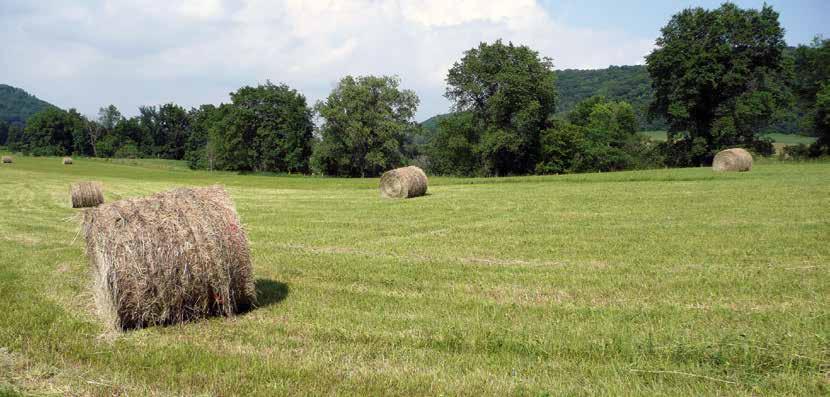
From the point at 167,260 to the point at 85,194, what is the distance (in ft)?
70.1

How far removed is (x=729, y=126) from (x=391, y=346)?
183 feet

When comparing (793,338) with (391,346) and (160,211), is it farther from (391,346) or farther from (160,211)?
(160,211)

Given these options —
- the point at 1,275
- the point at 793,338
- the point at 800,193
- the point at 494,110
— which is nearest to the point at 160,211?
the point at 1,275

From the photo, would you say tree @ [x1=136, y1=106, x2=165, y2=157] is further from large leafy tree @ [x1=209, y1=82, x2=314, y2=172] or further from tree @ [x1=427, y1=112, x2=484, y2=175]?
tree @ [x1=427, y1=112, x2=484, y2=175]

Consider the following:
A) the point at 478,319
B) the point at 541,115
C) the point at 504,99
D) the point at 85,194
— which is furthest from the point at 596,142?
the point at 478,319

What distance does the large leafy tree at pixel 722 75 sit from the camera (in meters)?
53.4

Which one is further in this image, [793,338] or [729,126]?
[729,126]

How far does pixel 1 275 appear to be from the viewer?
10180 millimetres

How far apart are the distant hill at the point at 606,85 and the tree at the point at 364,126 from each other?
2367cm

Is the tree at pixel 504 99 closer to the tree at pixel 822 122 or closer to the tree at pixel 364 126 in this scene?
the tree at pixel 364 126

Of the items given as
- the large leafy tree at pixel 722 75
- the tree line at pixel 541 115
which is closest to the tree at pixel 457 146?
the tree line at pixel 541 115

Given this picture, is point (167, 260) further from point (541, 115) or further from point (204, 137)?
point (204, 137)

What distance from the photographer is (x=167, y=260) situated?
7344 mm

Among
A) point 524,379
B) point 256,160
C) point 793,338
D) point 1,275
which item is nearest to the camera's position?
point 524,379
